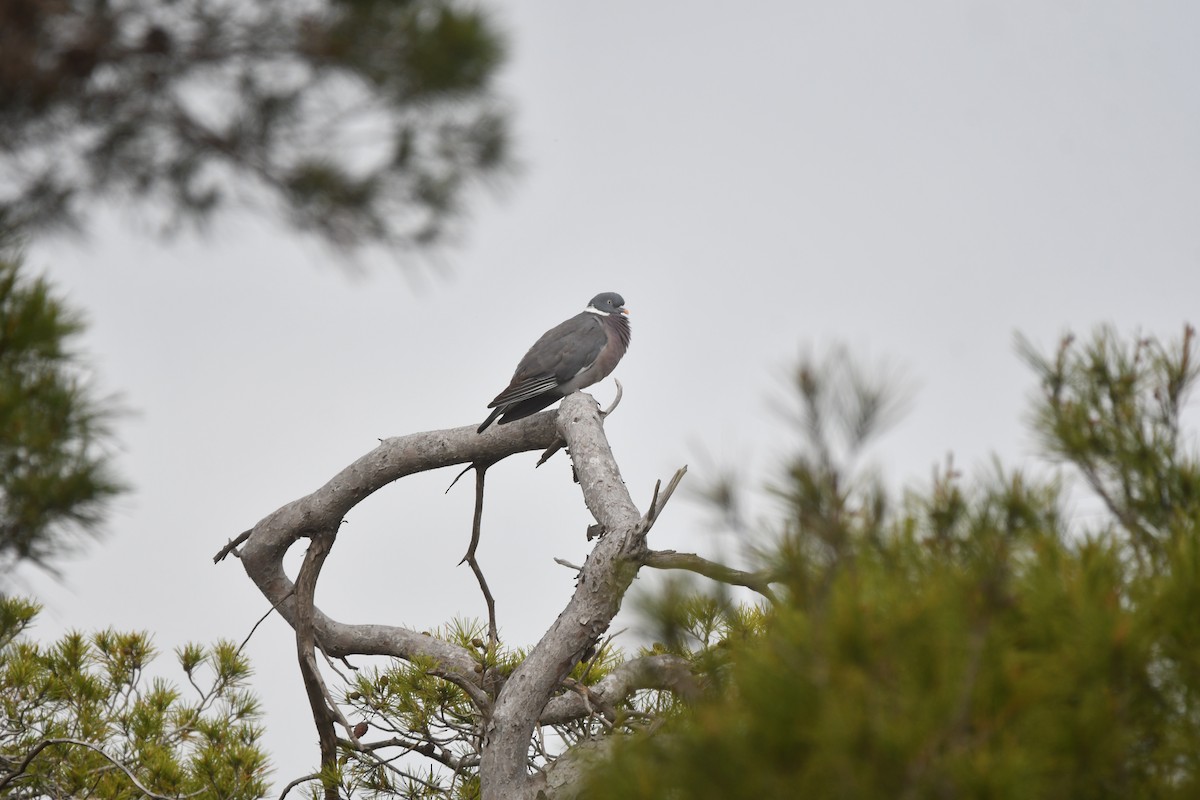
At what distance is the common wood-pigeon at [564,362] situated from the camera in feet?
13.3

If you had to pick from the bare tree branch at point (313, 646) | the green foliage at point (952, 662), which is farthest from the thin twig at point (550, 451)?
the green foliage at point (952, 662)

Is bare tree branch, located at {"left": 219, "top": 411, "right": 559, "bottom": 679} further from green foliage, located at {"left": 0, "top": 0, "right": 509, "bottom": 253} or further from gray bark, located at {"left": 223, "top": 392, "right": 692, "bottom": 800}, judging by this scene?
green foliage, located at {"left": 0, "top": 0, "right": 509, "bottom": 253}

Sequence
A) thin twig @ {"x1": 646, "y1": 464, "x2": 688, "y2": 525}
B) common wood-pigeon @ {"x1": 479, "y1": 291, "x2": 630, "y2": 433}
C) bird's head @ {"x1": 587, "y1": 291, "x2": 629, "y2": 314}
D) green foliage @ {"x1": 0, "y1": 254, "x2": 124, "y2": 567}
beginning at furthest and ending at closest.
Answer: bird's head @ {"x1": 587, "y1": 291, "x2": 629, "y2": 314}
common wood-pigeon @ {"x1": 479, "y1": 291, "x2": 630, "y2": 433}
thin twig @ {"x1": 646, "y1": 464, "x2": 688, "y2": 525}
green foliage @ {"x1": 0, "y1": 254, "x2": 124, "y2": 567}

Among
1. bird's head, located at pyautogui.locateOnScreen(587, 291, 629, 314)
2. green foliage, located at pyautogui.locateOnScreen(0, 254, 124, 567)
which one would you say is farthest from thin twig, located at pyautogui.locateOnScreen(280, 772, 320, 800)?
bird's head, located at pyautogui.locateOnScreen(587, 291, 629, 314)

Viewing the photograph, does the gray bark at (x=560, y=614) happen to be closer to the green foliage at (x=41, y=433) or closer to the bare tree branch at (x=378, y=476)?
the bare tree branch at (x=378, y=476)

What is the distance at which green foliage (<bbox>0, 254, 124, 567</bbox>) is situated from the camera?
1592 millimetres

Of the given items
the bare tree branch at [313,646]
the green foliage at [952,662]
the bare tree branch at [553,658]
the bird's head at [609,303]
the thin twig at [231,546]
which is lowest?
the green foliage at [952,662]

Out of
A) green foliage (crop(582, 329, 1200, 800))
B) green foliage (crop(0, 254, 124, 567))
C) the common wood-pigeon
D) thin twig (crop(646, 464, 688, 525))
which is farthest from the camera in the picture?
the common wood-pigeon

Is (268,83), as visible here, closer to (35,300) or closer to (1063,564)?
(35,300)

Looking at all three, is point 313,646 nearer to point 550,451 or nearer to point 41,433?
point 550,451

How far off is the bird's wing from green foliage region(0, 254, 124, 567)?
236 cm

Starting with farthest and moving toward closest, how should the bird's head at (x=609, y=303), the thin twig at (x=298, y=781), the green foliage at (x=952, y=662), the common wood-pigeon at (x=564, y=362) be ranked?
the bird's head at (x=609, y=303) < the common wood-pigeon at (x=564, y=362) < the thin twig at (x=298, y=781) < the green foliage at (x=952, y=662)

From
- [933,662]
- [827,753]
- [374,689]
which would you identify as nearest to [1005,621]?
[933,662]

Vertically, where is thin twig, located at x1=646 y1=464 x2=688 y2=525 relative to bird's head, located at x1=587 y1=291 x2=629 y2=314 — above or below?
below
